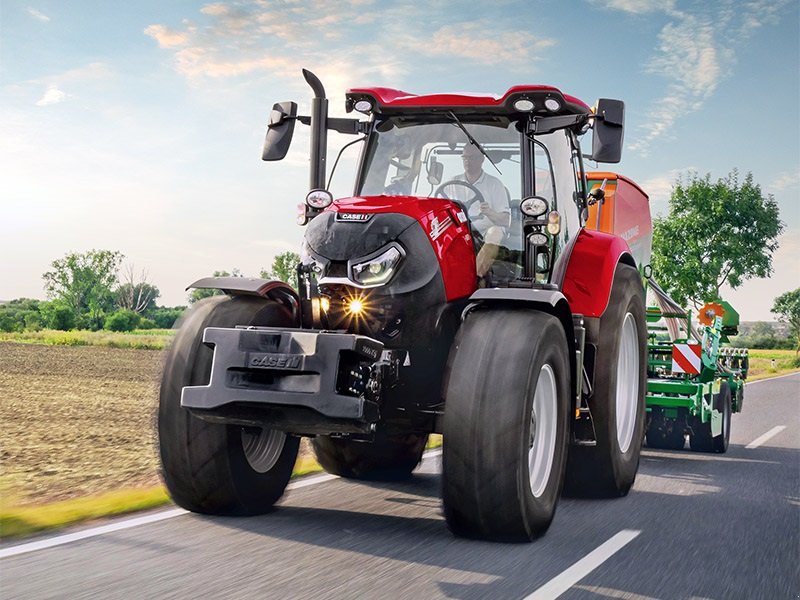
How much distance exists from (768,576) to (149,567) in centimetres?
329

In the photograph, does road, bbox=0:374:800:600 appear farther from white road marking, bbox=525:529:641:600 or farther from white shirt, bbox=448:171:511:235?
white shirt, bbox=448:171:511:235

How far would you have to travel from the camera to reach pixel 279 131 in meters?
6.32

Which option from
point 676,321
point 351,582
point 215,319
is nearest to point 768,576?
point 351,582

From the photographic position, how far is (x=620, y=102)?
5.98 metres

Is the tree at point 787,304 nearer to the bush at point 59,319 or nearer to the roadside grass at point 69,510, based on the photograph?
the bush at point 59,319

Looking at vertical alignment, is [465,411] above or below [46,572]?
above

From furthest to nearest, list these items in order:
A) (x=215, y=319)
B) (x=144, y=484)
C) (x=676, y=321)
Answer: (x=676, y=321) < (x=144, y=484) < (x=215, y=319)

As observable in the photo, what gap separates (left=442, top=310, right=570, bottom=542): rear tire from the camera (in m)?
5.21

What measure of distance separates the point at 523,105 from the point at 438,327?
1.62 m

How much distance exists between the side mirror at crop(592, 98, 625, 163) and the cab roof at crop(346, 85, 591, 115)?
0.34 metres

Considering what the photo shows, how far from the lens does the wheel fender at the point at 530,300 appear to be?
217 inches

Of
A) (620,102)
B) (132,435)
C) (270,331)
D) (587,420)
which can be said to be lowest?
(132,435)

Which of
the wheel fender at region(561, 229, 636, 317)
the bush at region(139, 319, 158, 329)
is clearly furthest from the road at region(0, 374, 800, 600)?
the bush at region(139, 319, 158, 329)

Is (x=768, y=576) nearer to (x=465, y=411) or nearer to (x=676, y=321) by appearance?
(x=465, y=411)
